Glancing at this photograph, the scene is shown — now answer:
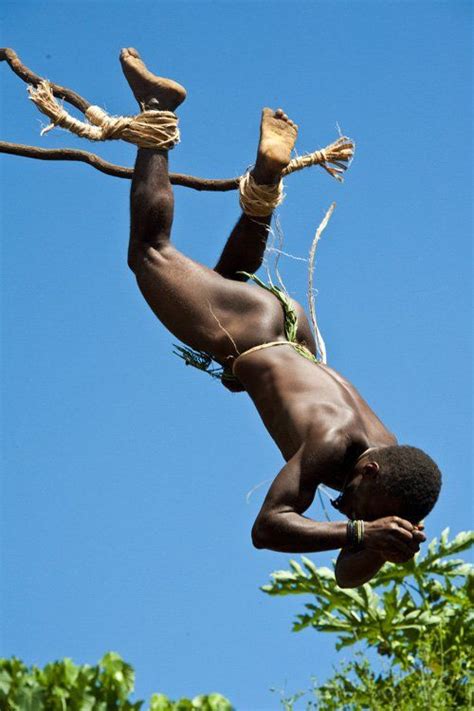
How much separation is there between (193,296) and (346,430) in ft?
3.00

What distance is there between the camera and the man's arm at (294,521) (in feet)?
19.7

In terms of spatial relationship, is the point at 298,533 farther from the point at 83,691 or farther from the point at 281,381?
the point at 83,691

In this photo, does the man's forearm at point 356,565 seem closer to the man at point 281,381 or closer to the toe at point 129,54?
the man at point 281,381

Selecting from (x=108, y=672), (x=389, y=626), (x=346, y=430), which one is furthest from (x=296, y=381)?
(x=389, y=626)

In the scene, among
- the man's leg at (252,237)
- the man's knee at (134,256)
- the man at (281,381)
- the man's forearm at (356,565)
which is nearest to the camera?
the man at (281,381)

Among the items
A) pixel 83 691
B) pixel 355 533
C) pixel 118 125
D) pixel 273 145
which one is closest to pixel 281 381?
pixel 355 533

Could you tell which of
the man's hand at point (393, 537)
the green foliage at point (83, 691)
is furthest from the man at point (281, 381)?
the green foliage at point (83, 691)

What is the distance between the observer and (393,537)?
19.4 ft

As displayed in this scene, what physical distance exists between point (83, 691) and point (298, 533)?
2.00 meters

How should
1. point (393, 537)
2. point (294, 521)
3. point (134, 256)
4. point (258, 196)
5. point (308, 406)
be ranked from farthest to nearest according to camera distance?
1. point (258, 196)
2. point (134, 256)
3. point (308, 406)
4. point (294, 521)
5. point (393, 537)


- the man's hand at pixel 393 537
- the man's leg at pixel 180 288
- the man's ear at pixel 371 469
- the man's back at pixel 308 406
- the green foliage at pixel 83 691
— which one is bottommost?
the green foliage at pixel 83 691

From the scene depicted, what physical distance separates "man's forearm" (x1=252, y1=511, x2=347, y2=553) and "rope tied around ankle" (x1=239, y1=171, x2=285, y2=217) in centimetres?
151

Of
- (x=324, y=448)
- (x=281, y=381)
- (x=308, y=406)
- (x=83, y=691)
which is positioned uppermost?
(x=281, y=381)

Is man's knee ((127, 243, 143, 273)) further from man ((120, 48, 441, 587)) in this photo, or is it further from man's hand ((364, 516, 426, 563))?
man's hand ((364, 516, 426, 563))
